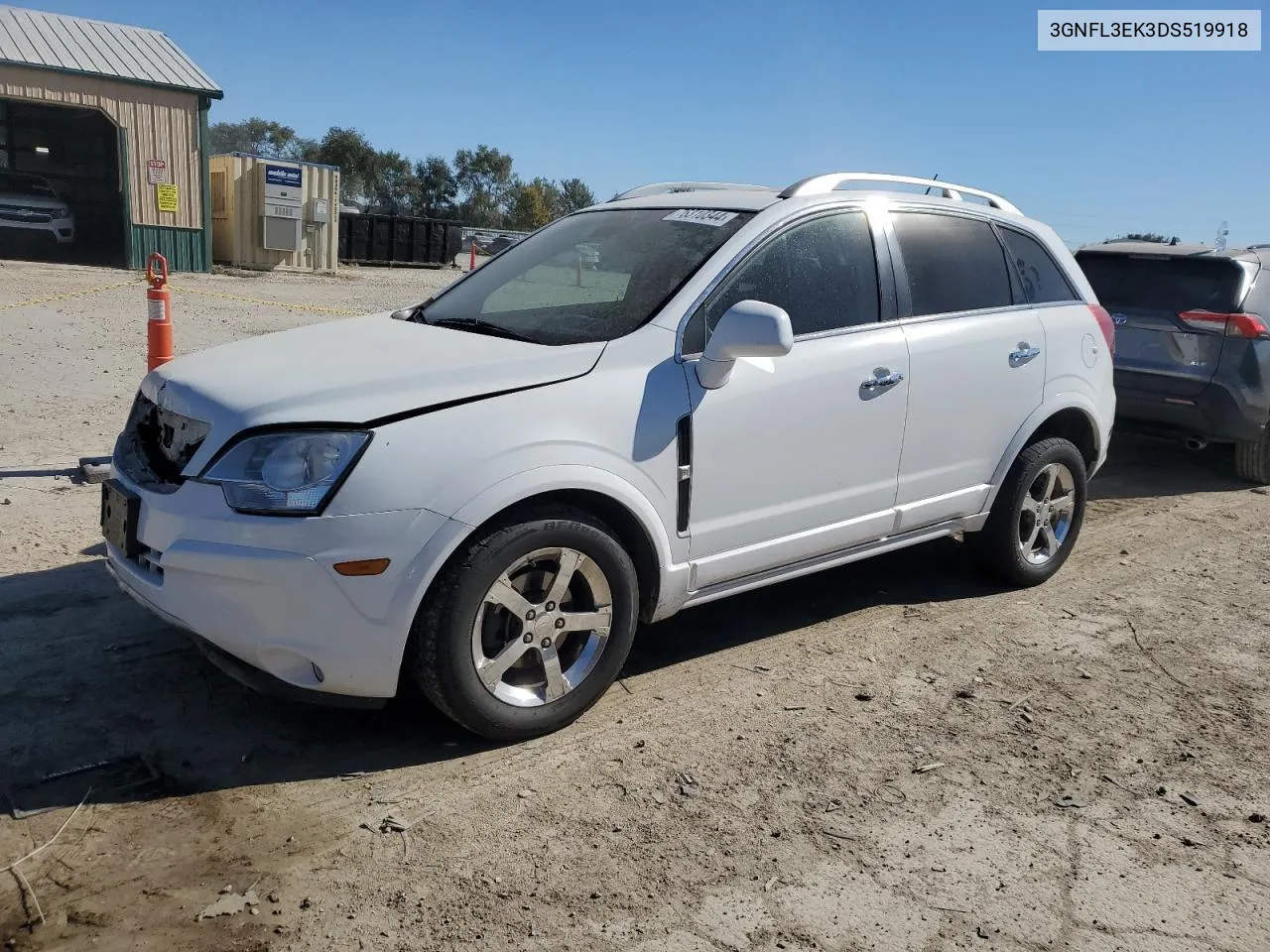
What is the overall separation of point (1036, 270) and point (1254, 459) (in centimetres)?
396

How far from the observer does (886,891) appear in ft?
9.75

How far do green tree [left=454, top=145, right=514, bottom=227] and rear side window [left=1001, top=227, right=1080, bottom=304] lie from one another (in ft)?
205

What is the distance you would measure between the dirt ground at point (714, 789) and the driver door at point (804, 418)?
1.88 feet

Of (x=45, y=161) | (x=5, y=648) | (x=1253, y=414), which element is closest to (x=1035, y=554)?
(x=1253, y=414)

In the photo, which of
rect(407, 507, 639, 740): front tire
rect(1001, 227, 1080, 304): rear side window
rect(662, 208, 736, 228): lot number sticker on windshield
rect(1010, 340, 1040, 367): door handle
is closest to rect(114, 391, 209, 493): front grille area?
rect(407, 507, 639, 740): front tire

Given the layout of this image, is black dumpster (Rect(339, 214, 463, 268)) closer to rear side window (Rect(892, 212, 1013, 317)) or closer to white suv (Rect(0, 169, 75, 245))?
white suv (Rect(0, 169, 75, 245))

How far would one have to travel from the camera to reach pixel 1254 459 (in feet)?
27.0

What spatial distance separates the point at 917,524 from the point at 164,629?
322cm

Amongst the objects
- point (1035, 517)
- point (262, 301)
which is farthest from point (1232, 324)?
point (262, 301)

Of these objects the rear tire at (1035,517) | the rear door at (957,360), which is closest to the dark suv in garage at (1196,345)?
the rear tire at (1035,517)

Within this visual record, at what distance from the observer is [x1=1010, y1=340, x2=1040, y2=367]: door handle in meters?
5.07

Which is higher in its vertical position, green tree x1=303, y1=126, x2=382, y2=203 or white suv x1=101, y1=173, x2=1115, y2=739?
green tree x1=303, y1=126, x2=382, y2=203

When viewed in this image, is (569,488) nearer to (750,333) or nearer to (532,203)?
(750,333)

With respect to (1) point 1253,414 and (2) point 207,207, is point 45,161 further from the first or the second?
(1) point 1253,414
